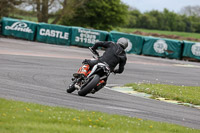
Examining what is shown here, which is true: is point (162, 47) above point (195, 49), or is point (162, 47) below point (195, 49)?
below

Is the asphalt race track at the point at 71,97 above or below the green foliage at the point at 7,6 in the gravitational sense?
below

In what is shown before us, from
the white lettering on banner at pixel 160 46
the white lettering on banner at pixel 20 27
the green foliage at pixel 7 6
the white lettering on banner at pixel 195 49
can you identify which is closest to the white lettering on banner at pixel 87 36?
the white lettering on banner at pixel 20 27

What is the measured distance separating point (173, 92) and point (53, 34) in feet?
71.6

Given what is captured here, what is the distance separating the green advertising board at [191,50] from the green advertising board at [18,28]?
465 inches

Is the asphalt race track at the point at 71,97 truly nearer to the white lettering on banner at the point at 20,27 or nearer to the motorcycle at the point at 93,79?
the motorcycle at the point at 93,79

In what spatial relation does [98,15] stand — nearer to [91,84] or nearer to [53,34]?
[53,34]

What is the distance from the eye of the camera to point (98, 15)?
214 ft

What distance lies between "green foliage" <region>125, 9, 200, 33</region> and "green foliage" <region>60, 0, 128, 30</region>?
4794cm

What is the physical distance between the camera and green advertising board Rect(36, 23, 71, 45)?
34.5m

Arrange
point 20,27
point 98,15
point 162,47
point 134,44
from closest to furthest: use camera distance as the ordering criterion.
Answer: point 162,47
point 134,44
point 20,27
point 98,15

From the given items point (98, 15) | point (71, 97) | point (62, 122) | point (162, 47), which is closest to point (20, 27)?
point (162, 47)

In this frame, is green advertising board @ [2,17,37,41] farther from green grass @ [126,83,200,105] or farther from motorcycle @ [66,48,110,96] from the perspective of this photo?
motorcycle @ [66,48,110,96]

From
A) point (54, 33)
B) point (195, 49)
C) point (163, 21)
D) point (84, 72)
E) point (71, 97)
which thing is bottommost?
point (71, 97)

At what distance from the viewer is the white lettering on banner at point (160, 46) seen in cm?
3331
